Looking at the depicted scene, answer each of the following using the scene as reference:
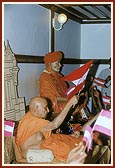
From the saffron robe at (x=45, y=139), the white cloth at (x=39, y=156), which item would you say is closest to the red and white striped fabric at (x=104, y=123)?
the white cloth at (x=39, y=156)

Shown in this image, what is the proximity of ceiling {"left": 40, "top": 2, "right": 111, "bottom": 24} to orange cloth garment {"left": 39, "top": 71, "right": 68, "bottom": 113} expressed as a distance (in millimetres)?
899

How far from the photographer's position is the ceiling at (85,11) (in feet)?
15.4

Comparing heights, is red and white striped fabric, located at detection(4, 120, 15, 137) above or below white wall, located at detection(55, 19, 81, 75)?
below

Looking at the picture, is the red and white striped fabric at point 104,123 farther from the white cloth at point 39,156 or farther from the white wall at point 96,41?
the white wall at point 96,41

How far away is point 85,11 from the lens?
5473 millimetres

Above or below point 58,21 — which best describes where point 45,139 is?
below

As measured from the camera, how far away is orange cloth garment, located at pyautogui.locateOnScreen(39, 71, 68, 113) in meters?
3.87

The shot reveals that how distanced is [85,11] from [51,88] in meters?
2.01

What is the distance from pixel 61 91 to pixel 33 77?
370mm

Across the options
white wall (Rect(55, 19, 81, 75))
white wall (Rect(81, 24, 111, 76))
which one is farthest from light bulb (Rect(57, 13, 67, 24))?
white wall (Rect(81, 24, 111, 76))

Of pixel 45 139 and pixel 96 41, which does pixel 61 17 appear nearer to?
pixel 96 41

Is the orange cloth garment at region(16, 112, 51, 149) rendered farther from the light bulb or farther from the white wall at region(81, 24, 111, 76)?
the white wall at region(81, 24, 111, 76)

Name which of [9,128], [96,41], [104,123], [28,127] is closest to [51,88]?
[28,127]

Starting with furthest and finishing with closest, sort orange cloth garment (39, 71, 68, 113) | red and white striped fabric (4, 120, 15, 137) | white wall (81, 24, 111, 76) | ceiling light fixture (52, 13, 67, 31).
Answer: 1. white wall (81, 24, 111, 76)
2. ceiling light fixture (52, 13, 67, 31)
3. orange cloth garment (39, 71, 68, 113)
4. red and white striped fabric (4, 120, 15, 137)
